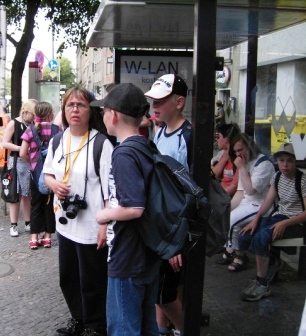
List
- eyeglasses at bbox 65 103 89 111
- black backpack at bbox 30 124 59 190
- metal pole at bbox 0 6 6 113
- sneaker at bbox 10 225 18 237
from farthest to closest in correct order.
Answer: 1. metal pole at bbox 0 6 6 113
2. sneaker at bbox 10 225 18 237
3. black backpack at bbox 30 124 59 190
4. eyeglasses at bbox 65 103 89 111

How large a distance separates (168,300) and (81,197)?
33.9 inches

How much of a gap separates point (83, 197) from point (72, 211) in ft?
0.41

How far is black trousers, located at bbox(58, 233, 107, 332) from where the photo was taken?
3328 mm

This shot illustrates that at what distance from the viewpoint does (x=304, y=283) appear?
4.60m

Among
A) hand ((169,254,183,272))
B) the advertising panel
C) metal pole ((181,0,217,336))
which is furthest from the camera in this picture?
the advertising panel

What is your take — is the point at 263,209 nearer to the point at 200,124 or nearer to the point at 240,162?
the point at 240,162

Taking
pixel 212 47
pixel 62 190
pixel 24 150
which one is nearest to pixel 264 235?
pixel 62 190

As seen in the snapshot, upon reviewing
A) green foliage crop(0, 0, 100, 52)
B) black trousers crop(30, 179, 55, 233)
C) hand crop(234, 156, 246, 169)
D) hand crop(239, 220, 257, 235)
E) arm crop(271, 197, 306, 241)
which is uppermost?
green foliage crop(0, 0, 100, 52)

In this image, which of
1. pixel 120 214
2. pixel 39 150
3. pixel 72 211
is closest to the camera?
pixel 120 214

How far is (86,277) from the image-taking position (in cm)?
336

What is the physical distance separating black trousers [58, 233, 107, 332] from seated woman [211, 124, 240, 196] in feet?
5.04

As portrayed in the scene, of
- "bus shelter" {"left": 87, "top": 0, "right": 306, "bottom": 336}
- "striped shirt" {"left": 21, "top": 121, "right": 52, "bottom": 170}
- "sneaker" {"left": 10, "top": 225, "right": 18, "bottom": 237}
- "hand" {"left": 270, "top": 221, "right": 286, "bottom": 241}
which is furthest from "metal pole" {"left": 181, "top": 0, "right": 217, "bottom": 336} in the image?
"sneaker" {"left": 10, "top": 225, "right": 18, "bottom": 237}

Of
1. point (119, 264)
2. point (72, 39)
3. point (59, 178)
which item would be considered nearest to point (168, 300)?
point (119, 264)

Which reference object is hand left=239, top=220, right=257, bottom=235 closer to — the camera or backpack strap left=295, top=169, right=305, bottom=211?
backpack strap left=295, top=169, right=305, bottom=211
